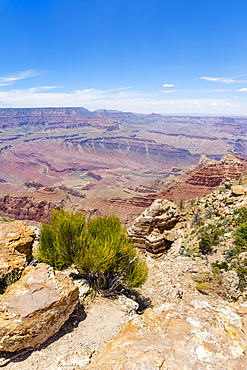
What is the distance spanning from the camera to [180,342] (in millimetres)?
7824

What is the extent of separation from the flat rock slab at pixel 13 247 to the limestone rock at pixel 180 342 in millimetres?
6186

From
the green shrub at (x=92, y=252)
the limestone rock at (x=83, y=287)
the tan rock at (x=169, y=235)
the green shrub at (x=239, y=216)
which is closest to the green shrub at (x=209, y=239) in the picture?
the green shrub at (x=239, y=216)

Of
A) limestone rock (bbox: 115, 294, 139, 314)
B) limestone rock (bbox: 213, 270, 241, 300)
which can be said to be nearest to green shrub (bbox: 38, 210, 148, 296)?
limestone rock (bbox: 115, 294, 139, 314)

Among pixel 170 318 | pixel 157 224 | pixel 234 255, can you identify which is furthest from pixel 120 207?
pixel 170 318

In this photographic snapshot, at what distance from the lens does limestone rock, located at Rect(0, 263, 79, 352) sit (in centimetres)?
698

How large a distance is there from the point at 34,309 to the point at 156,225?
65.9 feet

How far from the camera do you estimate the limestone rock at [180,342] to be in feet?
22.4

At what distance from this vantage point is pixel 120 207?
9206cm

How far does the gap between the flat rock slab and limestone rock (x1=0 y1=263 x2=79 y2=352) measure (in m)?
1.52

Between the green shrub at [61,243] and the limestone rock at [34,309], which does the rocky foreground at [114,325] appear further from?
the green shrub at [61,243]

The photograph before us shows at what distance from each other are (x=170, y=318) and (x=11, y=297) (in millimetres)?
7292

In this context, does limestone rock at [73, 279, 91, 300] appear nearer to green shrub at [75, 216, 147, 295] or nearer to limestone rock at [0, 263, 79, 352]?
green shrub at [75, 216, 147, 295]

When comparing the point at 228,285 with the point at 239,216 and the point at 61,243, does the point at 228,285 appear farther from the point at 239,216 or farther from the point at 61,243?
the point at 61,243

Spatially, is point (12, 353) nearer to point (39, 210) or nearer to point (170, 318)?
point (170, 318)
